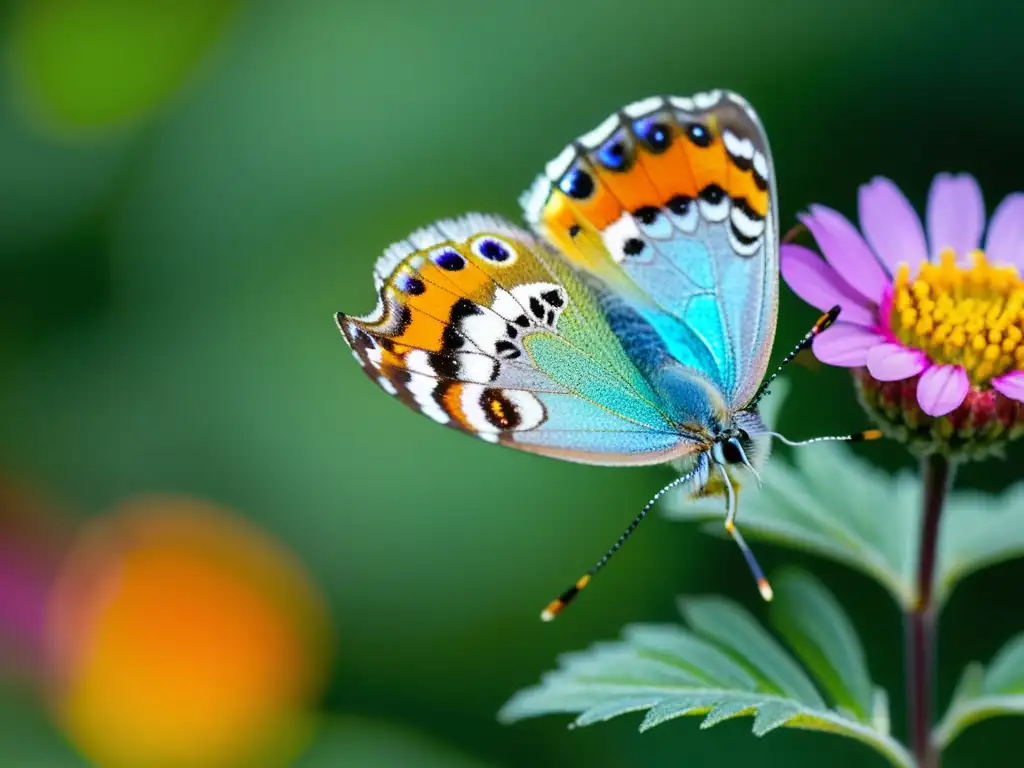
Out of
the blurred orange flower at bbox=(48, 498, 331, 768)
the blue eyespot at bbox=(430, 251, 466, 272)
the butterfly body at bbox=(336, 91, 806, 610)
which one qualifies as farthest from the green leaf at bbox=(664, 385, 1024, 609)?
the blurred orange flower at bbox=(48, 498, 331, 768)

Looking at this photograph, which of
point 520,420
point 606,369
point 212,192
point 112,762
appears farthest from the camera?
point 212,192

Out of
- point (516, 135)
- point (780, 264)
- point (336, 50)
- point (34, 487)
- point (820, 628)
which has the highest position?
point (336, 50)

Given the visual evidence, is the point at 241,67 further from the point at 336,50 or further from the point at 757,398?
the point at 757,398

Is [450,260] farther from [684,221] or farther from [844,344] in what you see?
[844,344]

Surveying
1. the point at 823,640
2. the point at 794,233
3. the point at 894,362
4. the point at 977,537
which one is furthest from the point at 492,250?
the point at 977,537

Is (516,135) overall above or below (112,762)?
above

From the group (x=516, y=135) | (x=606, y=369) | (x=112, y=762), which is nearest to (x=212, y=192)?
(x=516, y=135)

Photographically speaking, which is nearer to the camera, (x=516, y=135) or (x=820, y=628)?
(x=820, y=628)

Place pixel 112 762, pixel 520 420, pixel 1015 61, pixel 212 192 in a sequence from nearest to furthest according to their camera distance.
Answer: pixel 520 420
pixel 112 762
pixel 1015 61
pixel 212 192
